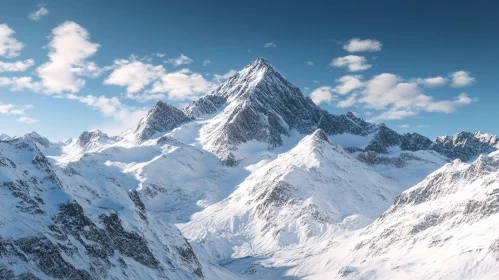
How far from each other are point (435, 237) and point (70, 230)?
12165 centimetres

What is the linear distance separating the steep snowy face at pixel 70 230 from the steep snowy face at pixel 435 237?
230 ft

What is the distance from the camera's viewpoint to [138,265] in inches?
4390

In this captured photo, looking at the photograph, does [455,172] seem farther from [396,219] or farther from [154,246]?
[154,246]

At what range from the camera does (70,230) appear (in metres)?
99.7

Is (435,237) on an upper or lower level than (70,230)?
lower

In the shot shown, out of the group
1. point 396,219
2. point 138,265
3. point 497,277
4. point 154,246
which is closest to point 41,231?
point 138,265

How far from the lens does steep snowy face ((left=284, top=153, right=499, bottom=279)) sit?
463ft

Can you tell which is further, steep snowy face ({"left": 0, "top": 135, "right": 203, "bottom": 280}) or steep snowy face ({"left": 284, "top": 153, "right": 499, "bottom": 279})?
steep snowy face ({"left": 284, "top": 153, "right": 499, "bottom": 279})

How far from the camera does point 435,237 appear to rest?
528ft

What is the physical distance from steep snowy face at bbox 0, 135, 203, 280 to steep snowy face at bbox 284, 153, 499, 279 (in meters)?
70.0

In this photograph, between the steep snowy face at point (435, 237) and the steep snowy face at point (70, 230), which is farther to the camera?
the steep snowy face at point (435, 237)

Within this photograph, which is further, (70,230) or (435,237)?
(435,237)

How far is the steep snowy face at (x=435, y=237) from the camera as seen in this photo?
141m

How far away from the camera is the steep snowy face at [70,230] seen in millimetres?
87562
